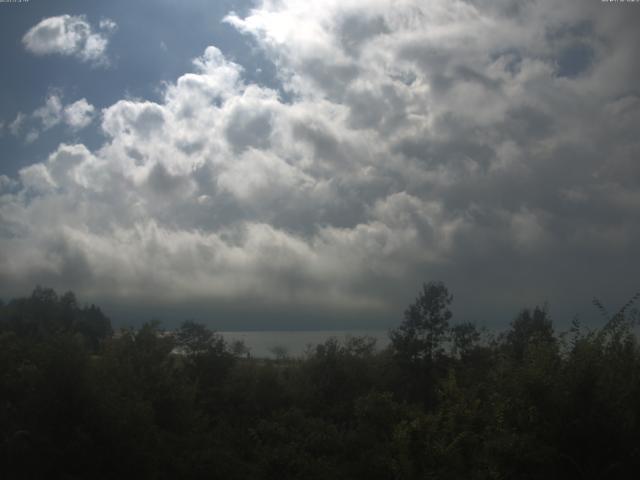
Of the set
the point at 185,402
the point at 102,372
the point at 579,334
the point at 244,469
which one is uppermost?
the point at 579,334

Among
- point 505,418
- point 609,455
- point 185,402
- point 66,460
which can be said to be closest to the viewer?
point 609,455

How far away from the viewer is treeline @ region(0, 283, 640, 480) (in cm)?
1688

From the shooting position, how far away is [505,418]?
61.3 ft

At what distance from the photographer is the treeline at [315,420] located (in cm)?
1688

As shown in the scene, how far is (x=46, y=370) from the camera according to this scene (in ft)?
73.8

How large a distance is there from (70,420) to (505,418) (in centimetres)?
1597

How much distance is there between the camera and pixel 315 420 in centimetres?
3991

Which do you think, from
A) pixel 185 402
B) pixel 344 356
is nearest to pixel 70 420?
pixel 185 402

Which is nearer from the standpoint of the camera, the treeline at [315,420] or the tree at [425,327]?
the treeline at [315,420]

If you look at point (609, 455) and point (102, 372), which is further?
point (102, 372)

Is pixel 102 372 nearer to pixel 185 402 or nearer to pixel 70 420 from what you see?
pixel 70 420

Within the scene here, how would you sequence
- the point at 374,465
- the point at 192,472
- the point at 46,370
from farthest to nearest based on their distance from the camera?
the point at 374,465, the point at 192,472, the point at 46,370

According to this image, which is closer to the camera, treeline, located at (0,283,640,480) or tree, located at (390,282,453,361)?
treeline, located at (0,283,640,480)

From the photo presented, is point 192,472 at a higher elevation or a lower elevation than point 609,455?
lower
